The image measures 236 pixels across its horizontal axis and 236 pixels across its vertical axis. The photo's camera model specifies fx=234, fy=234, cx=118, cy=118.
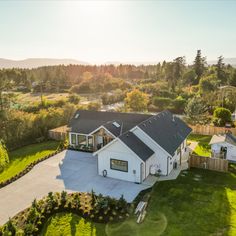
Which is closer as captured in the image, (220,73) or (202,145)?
(202,145)

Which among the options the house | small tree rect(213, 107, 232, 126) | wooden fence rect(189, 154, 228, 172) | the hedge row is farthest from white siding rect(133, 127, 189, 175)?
small tree rect(213, 107, 232, 126)

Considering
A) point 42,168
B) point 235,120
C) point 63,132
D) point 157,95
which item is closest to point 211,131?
point 235,120

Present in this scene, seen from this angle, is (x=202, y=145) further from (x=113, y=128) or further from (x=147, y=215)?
(x=147, y=215)

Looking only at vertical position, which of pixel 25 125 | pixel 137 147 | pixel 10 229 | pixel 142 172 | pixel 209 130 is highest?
pixel 137 147

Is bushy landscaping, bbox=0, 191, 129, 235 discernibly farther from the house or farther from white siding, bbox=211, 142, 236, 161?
white siding, bbox=211, 142, 236, 161

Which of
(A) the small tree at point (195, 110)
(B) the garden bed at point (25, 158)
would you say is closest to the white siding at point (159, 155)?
(B) the garden bed at point (25, 158)

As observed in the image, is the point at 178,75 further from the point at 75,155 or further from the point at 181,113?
the point at 75,155

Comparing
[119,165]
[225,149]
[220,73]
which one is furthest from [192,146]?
[220,73]
